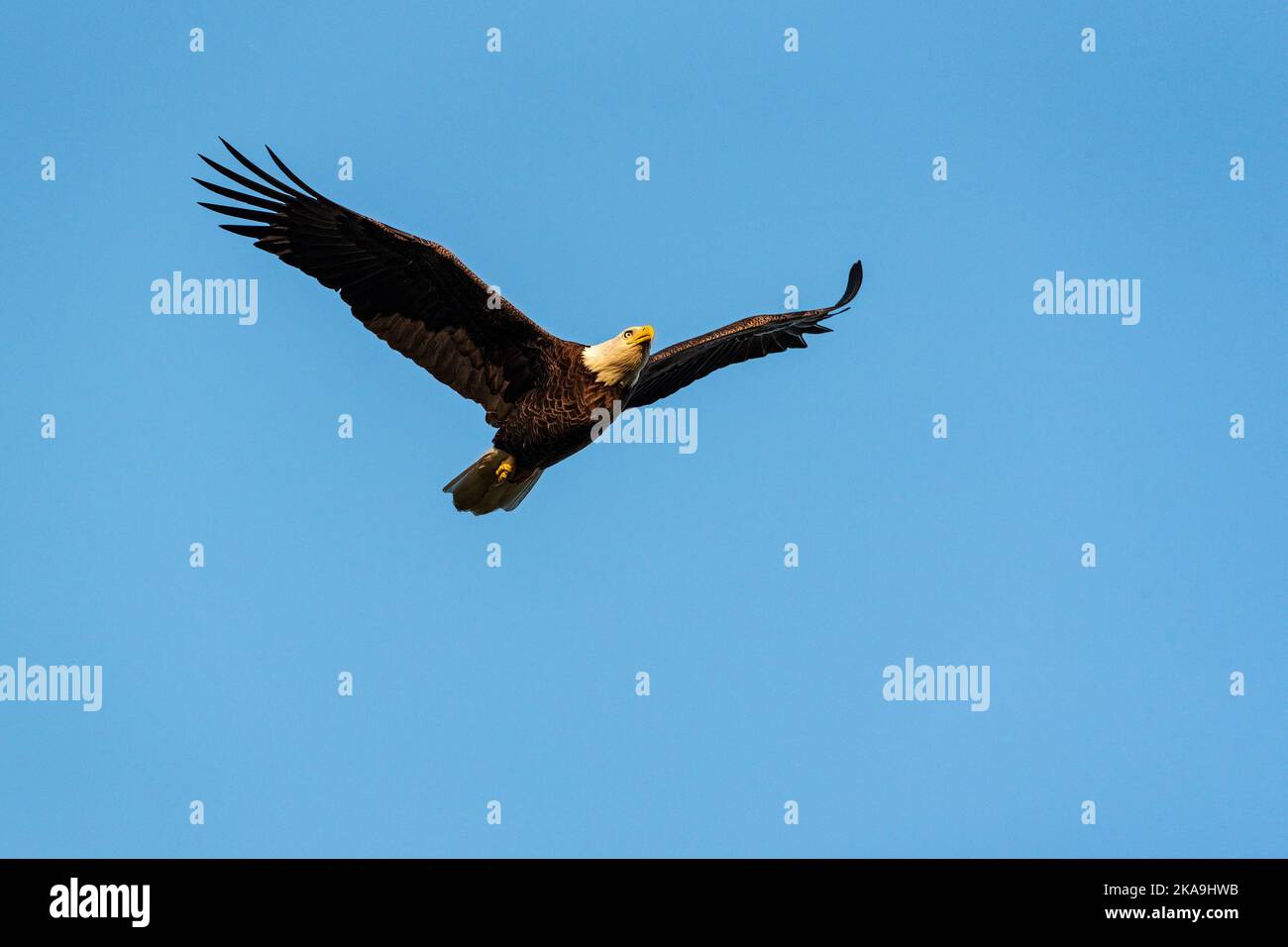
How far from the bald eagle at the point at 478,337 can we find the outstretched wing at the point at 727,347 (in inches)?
0.7

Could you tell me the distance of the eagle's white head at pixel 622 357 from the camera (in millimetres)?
14633

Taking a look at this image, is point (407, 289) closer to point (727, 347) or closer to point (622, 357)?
point (622, 357)

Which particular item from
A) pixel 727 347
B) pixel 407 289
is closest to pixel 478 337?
pixel 407 289

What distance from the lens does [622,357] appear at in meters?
14.6

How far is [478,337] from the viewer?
15.1 m

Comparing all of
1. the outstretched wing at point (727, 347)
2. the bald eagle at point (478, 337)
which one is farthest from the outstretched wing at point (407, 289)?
A: the outstretched wing at point (727, 347)

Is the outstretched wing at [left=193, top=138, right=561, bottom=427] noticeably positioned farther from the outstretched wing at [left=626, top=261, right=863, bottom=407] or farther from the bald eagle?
the outstretched wing at [left=626, top=261, right=863, bottom=407]

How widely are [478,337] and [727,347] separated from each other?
2.36 m

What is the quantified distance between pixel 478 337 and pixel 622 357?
1.37 metres

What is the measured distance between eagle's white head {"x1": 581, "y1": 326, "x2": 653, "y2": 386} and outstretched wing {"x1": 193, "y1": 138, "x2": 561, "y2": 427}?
521 mm

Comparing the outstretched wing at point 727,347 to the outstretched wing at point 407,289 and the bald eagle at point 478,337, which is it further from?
the outstretched wing at point 407,289

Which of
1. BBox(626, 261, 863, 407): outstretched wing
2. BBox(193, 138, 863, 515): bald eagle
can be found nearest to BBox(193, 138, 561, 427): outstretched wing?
BBox(193, 138, 863, 515): bald eagle

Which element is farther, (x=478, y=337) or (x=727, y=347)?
(x=727, y=347)
